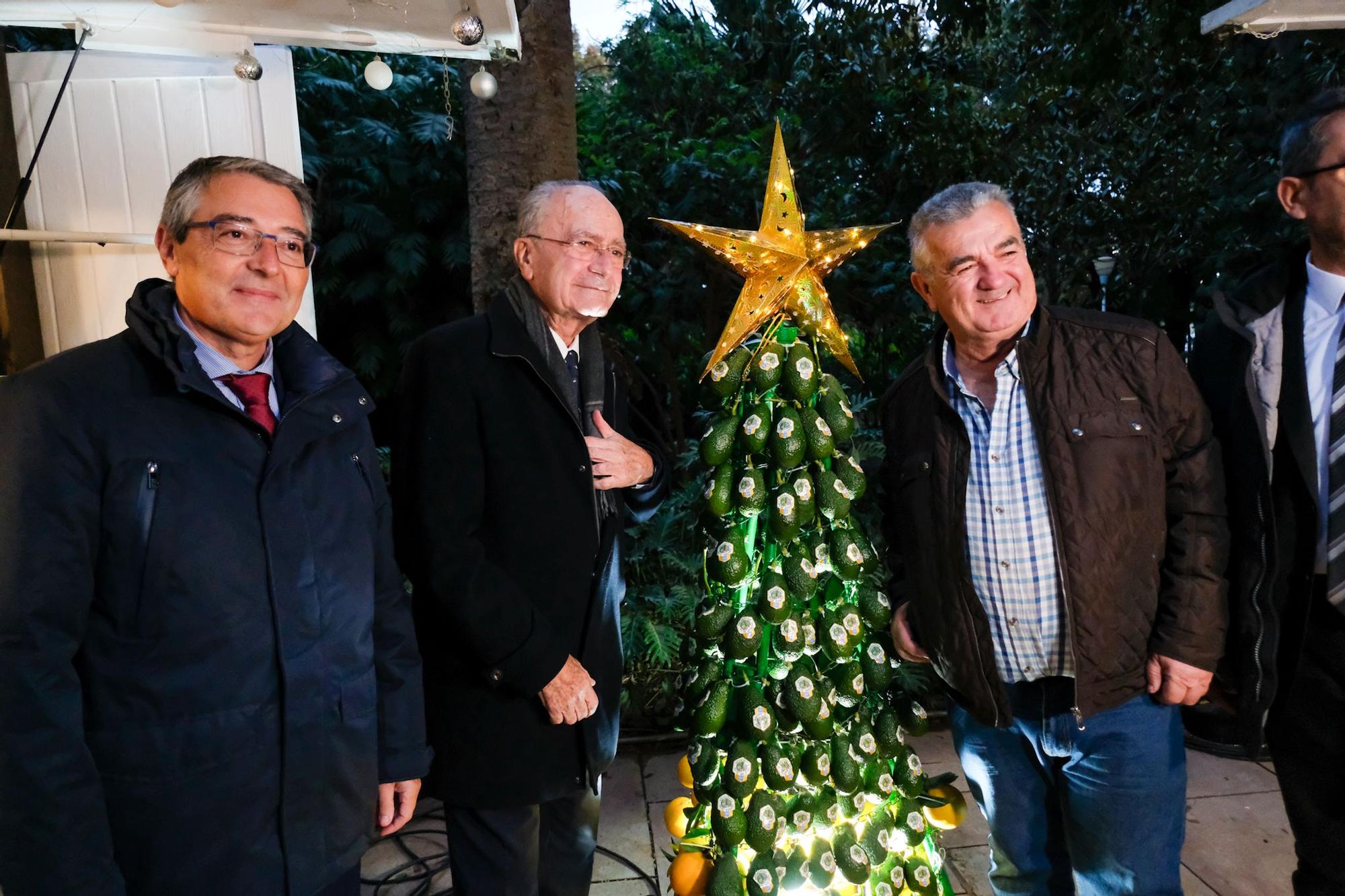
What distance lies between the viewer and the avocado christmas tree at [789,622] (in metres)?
2.21

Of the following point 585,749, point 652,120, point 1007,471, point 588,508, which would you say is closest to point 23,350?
point 588,508

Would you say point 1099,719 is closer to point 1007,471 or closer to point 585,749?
point 1007,471

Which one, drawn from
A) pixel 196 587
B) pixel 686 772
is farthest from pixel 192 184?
pixel 686 772

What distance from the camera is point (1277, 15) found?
2639 millimetres

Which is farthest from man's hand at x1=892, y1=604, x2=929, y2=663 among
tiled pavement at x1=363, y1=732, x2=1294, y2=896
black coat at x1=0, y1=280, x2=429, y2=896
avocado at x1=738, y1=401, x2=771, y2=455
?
black coat at x1=0, y1=280, x2=429, y2=896

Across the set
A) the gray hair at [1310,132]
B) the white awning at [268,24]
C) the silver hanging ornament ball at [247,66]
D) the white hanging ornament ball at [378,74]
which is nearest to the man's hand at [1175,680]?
the gray hair at [1310,132]

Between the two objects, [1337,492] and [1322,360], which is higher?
[1322,360]

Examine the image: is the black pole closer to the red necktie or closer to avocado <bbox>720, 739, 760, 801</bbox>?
the red necktie

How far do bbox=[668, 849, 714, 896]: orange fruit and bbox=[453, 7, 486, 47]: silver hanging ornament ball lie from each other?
2535mm

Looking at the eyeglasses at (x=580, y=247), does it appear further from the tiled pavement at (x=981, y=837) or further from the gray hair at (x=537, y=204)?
the tiled pavement at (x=981, y=837)

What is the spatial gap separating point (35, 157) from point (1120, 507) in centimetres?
306

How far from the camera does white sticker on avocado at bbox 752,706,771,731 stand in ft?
7.33

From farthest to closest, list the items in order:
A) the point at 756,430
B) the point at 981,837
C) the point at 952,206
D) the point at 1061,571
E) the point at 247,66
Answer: the point at 981,837 < the point at 247,66 < the point at 756,430 < the point at 952,206 < the point at 1061,571

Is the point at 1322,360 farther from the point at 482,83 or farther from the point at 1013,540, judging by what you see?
the point at 482,83
